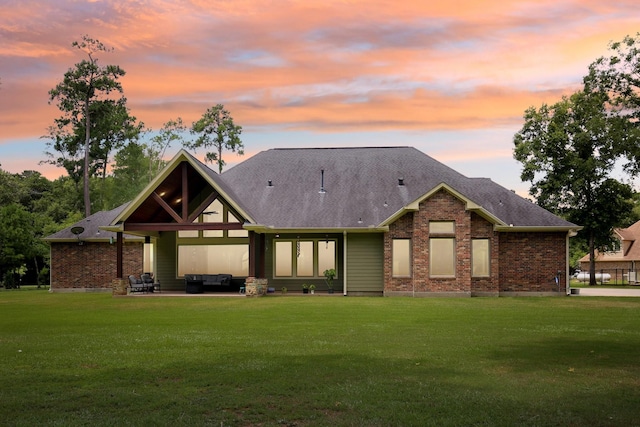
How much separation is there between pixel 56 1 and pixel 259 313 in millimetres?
13968

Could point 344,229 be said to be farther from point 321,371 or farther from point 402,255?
point 321,371

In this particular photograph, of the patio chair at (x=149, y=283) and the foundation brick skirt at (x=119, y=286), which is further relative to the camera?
the patio chair at (x=149, y=283)

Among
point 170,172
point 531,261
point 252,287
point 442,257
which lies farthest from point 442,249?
point 170,172

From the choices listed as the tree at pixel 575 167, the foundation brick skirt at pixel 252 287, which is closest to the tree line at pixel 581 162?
the tree at pixel 575 167

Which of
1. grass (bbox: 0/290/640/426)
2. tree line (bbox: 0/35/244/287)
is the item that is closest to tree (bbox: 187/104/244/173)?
tree line (bbox: 0/35/244/287)

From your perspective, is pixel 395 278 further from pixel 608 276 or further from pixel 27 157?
pixel 27 157

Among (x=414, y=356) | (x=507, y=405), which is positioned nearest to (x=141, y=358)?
(x=414, y=356)

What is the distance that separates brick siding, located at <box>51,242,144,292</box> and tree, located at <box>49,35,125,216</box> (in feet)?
54.0

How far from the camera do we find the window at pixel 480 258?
94.7 feet

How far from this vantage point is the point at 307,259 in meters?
31.0

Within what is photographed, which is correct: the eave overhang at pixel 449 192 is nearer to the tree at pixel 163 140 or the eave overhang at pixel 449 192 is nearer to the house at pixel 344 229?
the house at pixel 344 229

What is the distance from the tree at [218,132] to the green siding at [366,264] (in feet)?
98.2

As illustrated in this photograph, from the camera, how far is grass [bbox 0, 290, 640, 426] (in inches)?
288

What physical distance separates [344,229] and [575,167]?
22.9 m
